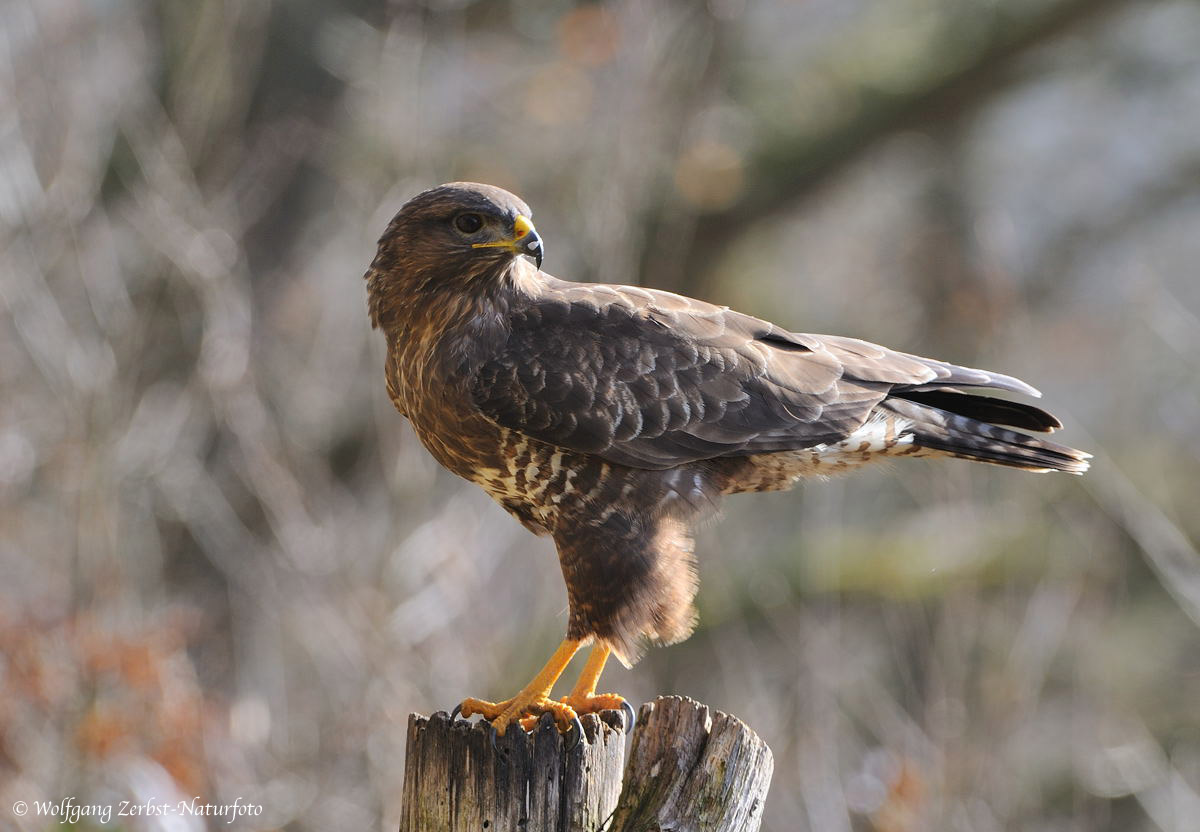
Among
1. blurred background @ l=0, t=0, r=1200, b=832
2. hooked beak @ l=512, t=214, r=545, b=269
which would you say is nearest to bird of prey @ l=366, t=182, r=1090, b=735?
hooked beak @ l=512, t=214, r=545, b=269

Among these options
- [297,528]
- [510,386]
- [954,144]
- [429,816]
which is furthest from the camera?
[954,144]

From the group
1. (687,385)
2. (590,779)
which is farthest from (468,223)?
(590,779)

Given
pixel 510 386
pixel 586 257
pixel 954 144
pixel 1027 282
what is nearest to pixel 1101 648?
pixel 1027 282

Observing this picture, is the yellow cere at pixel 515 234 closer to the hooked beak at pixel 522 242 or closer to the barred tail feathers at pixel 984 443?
the hooked beak at pixel 522 242

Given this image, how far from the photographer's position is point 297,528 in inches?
295

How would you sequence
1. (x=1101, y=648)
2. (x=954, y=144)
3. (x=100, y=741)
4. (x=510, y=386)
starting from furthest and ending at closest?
(x=954, y=144) → (x=1101, y=648) → (x=100, y=741) → (x=510, y=386)

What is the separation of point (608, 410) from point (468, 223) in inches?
28.1

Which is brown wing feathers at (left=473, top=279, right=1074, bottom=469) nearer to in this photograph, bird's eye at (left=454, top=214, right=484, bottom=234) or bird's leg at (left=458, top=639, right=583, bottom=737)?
bird's eye at (left=454, top=214, right=484, bottom=234)

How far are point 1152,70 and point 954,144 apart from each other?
1.54 meters

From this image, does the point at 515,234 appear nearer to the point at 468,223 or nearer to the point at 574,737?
the point at 468,223

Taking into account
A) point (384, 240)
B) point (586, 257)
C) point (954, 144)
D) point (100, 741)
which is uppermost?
point (954, 144)

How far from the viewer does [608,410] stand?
4227 millimetres

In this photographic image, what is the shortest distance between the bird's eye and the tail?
4.91 ft

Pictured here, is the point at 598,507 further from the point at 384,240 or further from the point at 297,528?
the point at 297,528
